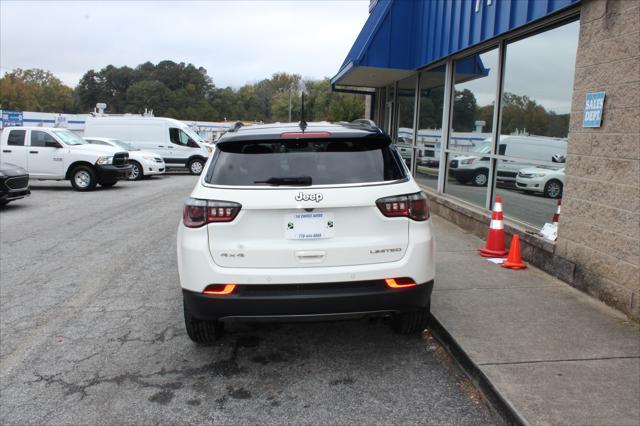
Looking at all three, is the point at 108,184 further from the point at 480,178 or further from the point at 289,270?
the point at 289,270

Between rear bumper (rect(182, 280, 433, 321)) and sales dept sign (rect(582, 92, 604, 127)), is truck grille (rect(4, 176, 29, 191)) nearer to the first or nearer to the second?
rear bumper (rect(182, 280, 433, 321))

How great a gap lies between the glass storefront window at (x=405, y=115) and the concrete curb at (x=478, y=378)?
9.09 m

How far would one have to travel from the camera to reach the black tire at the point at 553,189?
6297 millimetres

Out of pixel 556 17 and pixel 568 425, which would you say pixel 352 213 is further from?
pixel 556 17

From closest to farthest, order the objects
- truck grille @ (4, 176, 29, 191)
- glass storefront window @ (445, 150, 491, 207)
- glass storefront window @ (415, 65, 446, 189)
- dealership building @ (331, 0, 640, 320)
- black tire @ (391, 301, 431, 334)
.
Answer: black tire @ (391, 301, 431, 334) < dealership building @ (331, 0, 640, 320) < glass storefront window @ (445, 150, 491, 207) < glass storefront window @ (415, 65, 446, 189) < truck grille @ (4, 176, 29, 191)

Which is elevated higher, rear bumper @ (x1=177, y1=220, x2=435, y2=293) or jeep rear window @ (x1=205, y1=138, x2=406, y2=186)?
jeep rear window @ (x1=205, y1=138, x2=406, y2=186)

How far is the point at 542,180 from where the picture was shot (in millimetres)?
6660

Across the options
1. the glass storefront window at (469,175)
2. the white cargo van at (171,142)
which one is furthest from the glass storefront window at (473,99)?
the white cargo van at (171,142)

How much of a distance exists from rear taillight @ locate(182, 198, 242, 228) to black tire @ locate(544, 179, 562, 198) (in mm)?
4397

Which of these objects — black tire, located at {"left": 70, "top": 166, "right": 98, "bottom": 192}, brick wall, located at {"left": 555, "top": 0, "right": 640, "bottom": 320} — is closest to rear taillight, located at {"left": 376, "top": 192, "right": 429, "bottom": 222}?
brick wall, located at {"left": 555, "top": 0, "right": 640, "bottom": 320}

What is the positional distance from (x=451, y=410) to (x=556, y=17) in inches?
196

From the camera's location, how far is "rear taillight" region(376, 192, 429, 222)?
357 cm

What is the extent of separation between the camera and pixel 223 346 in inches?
169

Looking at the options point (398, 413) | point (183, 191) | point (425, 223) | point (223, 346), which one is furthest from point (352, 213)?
point (183, 191)
